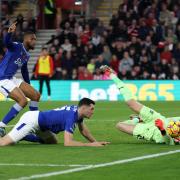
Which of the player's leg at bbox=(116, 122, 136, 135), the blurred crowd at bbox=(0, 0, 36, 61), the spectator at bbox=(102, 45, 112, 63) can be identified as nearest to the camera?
the player's leg at bbox=(116, 122, 136, 135)

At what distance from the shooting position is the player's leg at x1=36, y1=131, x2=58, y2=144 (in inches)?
527

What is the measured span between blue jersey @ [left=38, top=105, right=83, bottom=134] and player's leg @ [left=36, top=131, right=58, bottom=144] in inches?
13.5

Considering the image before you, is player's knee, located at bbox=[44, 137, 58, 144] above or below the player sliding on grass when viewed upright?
below

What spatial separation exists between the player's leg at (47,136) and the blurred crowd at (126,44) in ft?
55.1

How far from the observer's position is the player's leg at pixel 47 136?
1338 centimetres

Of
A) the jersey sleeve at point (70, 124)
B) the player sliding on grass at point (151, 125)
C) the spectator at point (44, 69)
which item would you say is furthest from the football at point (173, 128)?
the spectator at point (44, 69)

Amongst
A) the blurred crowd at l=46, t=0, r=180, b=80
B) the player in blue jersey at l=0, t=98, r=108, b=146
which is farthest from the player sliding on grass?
the blurred crowd at l=46, t=0, r=180, b=80

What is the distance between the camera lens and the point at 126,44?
3161 centimetres

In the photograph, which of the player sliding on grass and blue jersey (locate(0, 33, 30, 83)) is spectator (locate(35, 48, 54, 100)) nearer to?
blue jersey (locate(0, 33, 30, 83))

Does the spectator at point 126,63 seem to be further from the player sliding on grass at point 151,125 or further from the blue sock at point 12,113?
the player sliding on grass at point 151,125

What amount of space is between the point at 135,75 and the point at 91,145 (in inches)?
711

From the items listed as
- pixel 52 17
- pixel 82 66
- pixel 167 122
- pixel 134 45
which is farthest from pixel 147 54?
pixel 167 122

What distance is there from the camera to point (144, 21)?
107 ft

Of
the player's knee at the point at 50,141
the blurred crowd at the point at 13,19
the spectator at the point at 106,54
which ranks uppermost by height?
the blurred crowd at the point at 13,19
